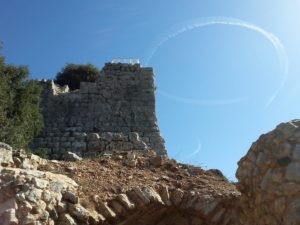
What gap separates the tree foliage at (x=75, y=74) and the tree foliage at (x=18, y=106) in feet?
52.3

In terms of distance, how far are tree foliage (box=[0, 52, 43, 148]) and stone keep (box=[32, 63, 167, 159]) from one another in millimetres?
1633

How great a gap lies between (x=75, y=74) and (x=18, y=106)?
58.3 ft

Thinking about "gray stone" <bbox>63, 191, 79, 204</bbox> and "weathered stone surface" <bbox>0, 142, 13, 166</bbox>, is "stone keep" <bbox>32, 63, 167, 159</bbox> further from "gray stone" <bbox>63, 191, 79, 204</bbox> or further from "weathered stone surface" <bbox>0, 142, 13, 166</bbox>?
"gray stone" <bbox>63, 191, 79, 204</bbox>

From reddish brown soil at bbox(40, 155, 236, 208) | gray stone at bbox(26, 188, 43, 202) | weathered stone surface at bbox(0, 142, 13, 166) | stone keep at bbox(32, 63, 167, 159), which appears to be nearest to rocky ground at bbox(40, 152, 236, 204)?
reddish brown soil at bbox(40, 155, 236, 208)

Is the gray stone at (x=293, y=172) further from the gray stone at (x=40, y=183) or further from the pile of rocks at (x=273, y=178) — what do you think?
the gray stone at (x=40, y=183)

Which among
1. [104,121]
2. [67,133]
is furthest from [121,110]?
[67,133]

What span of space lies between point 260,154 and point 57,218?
9.12 feet

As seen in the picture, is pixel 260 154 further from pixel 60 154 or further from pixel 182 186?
pixel 60 154

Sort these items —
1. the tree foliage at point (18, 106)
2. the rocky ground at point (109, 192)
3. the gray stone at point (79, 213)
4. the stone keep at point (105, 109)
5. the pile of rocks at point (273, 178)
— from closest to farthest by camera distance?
the pile of rocks at point (273, 178) → the rocky ground at point (109, 192) → the gray stone at point (79, 213) → the tree foliage at point (18, 106) → the stone keep at point (105, 109)

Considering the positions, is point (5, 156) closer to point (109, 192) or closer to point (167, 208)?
point (109, 192)

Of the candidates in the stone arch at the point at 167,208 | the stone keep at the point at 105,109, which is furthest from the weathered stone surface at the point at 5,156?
the stone keep at the point at 105,109

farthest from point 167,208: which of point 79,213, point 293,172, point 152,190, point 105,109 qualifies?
point 105,109

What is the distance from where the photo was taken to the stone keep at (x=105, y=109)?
55.9 feet

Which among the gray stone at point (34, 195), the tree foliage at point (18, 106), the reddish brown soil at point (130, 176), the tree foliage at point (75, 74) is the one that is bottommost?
the gray stone at point (34, 195)
